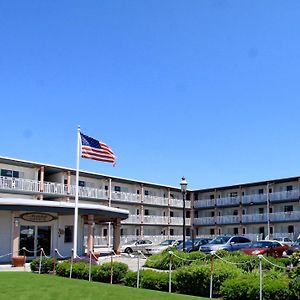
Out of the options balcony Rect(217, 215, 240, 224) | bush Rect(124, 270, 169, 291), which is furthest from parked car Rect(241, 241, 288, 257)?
balcony Rect(217, 215, 240, 224)

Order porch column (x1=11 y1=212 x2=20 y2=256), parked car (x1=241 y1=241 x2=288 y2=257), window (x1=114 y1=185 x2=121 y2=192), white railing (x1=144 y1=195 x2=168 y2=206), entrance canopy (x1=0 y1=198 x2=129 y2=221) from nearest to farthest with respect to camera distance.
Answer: entrance canopy (x1=0 y1=198 x2=129 y2=221), porch column (x1=11 y1=212 x2=20 y2=256), parked car (x1=241 y1=241 x2=288 y2=257), window (x1=114 y1=185 x2=121 y2=192), white railing (x1=144 y1=195 x2=168 y2=206)

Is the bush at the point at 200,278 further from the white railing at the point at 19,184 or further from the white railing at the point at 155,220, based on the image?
the white railing at the point at 155,220

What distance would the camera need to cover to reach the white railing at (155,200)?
2332 inches

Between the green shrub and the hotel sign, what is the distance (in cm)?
1324

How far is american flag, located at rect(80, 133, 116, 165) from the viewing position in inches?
1112

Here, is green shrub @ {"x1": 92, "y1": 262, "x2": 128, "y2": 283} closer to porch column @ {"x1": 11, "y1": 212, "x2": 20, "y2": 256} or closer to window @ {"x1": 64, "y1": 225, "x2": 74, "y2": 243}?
porch column @ {"x1": 11, "y1": 212, "x2": 20, "y2": 256}

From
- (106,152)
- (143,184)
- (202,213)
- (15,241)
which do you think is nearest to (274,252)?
(106,152)

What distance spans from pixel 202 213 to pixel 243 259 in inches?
1790

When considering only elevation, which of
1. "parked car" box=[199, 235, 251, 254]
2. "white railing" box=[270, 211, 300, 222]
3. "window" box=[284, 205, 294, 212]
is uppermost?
"window" box=[284, 205, 294, 212]

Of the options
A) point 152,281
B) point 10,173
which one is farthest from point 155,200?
point 152,281

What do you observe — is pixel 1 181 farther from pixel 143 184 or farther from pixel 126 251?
pixel 143 184

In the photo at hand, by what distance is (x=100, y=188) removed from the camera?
54062 mm

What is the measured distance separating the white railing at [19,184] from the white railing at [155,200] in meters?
18.0

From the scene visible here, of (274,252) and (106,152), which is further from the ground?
(106,152)
